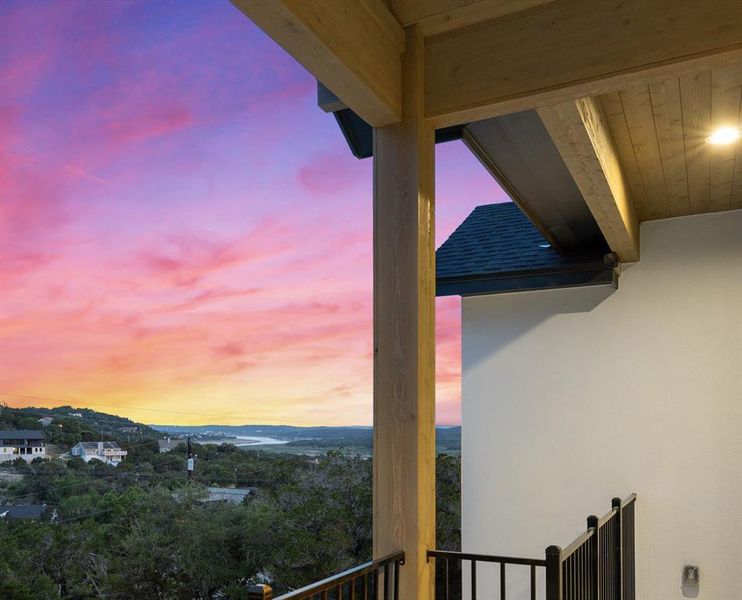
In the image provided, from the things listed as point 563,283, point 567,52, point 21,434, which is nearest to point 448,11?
point 567,52

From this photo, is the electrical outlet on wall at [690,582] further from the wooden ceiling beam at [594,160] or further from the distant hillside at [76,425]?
the distant hillside at [76,425]

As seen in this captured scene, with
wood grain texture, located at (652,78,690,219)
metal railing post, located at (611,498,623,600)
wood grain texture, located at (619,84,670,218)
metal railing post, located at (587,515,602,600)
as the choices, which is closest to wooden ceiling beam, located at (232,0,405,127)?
wood grain texture, located at (619,84,670,218)

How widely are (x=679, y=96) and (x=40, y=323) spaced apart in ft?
10.5

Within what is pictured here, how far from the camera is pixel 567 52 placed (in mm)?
2318

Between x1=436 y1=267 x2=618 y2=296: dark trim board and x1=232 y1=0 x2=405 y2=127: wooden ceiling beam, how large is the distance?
2.67 metres

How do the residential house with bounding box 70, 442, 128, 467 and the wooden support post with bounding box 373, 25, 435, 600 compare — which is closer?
the wooden support post with bounding box 373, 25, 435, 600

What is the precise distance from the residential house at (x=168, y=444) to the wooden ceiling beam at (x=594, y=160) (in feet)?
Answer: 8.14

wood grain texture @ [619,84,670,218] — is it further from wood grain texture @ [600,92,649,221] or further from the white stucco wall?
the white stucco wall

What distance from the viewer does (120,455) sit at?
349 centimetres

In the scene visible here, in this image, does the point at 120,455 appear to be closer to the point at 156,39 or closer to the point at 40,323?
the point at 40,323

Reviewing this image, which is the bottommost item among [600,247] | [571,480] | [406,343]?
[571,480]

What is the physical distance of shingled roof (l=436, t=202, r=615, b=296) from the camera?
15.7ft

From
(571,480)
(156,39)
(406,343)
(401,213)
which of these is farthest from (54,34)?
(571,480)

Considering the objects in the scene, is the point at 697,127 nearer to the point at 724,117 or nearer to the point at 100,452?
the point at 724,117
